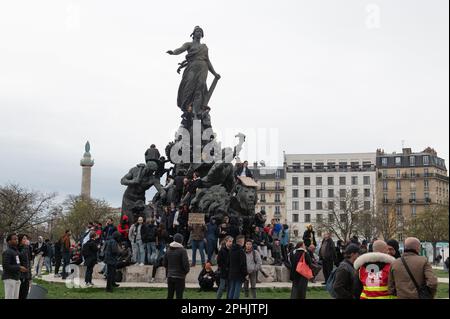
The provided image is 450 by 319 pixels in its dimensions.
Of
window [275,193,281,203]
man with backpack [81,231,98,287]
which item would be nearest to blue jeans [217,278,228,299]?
man with backpack [81,231,98,287]

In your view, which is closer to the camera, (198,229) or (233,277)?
(233,277)

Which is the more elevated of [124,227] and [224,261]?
[124,227]

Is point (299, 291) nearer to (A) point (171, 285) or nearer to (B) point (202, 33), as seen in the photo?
(A) point (171, 285)

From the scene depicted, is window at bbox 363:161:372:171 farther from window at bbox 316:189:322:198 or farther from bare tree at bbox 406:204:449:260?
bare tree at bbox 406:204:449:260

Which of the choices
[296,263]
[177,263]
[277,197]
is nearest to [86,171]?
[277,197]

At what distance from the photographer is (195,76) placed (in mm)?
25297

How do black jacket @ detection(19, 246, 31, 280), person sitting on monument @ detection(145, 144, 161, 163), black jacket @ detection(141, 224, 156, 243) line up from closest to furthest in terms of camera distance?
black jacket @ detection(19, 246, 31, 280)
black jacket @ detection(141, 224, 156, 243)
person sitting on monument @ detection(145, 144, 161, 163)

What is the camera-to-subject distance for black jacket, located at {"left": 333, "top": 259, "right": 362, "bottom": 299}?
27.7ft

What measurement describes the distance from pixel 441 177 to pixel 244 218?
89.2 metres

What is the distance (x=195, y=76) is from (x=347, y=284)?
1777 cm

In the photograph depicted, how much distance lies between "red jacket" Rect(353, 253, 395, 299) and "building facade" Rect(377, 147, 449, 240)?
94.8 meters

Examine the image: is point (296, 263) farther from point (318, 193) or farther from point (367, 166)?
point (318, 193)
